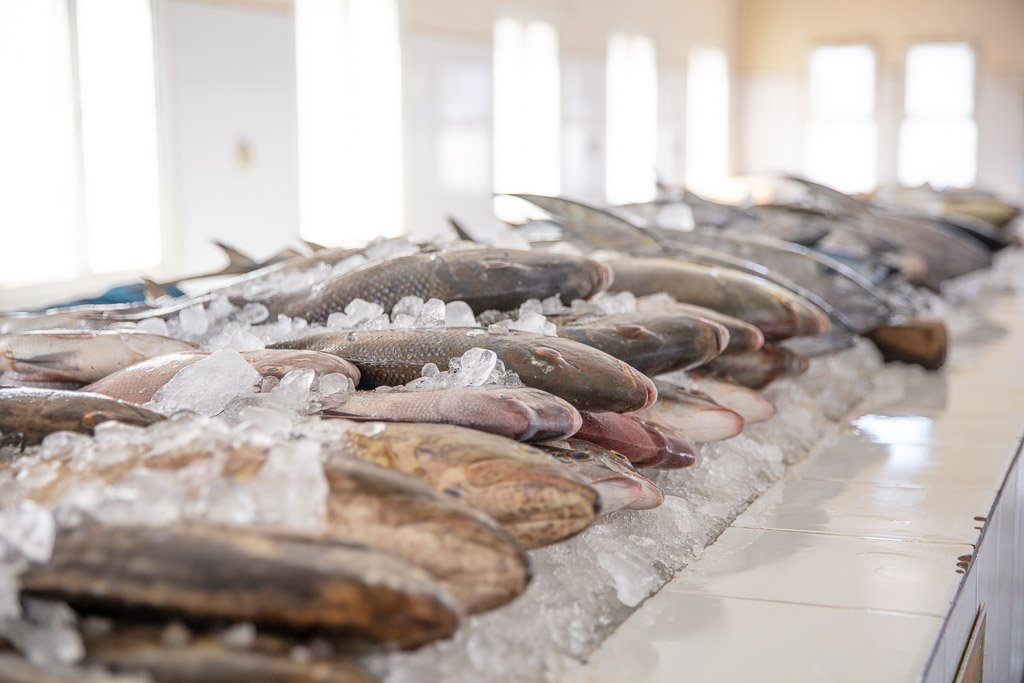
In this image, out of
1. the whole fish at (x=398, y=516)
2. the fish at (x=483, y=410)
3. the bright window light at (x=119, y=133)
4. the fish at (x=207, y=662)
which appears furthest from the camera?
the bright window light at (x=119, y=133)

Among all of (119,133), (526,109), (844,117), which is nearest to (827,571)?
(119,133)

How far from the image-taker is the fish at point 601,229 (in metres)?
2.56

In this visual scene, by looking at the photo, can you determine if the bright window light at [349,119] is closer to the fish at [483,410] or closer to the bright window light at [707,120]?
the fish at [483,410]

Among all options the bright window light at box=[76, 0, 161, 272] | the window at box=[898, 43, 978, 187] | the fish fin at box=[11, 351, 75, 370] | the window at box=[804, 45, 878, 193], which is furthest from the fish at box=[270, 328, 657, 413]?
the window at box=[804, 45, 878, 193]

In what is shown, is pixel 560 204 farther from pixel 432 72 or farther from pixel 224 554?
pixel 432 72

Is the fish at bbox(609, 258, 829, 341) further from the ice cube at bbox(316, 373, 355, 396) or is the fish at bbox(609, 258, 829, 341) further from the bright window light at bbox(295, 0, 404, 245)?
the bright window light at bbox(295, 0, 404, 245)

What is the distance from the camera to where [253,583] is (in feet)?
2.92

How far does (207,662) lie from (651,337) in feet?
3.35

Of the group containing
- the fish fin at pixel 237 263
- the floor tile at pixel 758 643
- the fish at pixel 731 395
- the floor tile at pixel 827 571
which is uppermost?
the fish fin at pixel 237 263

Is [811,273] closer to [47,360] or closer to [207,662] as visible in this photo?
[47,360]

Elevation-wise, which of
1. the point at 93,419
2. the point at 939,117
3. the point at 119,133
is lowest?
the point at 93,419

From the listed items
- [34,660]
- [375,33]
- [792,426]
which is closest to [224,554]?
[34,660]

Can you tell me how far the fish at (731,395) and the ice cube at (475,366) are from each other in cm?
52

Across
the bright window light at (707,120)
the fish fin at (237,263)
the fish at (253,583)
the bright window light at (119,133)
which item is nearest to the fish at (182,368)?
the fish at (253,583)
